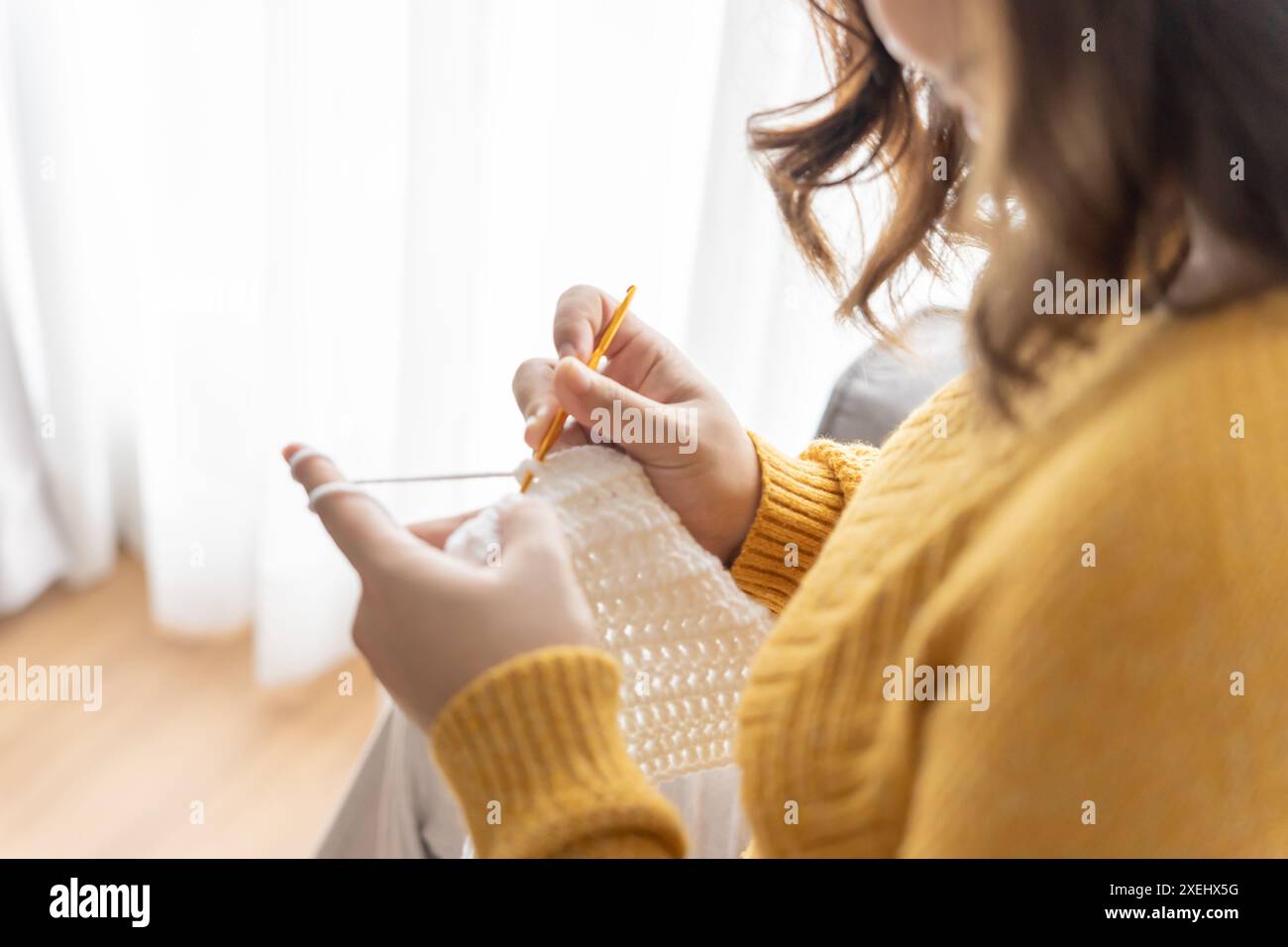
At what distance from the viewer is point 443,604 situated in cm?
57

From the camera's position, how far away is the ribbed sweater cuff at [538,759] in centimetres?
54

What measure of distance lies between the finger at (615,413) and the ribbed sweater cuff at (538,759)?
0.22m

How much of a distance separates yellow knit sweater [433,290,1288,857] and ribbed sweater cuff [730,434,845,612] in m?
0.21

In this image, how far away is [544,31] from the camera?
4.09 feet

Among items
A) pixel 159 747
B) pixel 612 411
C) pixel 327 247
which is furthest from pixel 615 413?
pixel 159 747

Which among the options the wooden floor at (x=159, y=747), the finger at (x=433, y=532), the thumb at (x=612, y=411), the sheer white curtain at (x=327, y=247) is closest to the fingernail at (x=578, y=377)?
the thumb at (x=612, y=411)

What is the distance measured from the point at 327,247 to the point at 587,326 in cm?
69

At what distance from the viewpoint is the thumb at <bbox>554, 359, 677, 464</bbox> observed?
72cm

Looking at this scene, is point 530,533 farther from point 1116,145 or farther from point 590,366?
point 1116,145

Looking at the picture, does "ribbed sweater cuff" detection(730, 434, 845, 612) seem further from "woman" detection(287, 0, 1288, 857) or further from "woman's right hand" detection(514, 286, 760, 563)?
"woman" detection(287, 0, 1288, 857)
